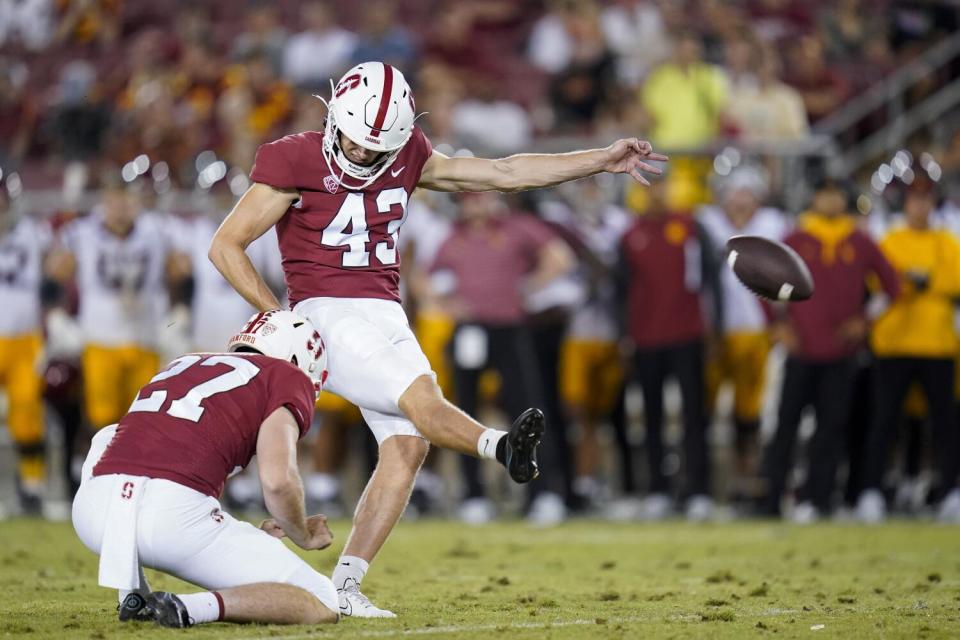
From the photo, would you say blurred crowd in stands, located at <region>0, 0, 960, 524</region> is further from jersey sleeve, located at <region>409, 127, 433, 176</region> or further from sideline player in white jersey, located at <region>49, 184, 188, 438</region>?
jersey sleeve, located at <region>409, 127, 433, 176</region>

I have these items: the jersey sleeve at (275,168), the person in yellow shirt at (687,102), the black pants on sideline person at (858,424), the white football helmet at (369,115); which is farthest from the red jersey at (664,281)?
the jersey sleeve at (275,168)

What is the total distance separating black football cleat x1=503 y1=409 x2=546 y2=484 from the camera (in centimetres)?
506

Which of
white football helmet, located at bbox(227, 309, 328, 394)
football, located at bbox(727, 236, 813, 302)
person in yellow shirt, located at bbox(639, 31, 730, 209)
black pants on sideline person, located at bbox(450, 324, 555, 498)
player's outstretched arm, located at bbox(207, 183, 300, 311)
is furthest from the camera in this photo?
person in yellow shirt, located at bbox(639, 31, 730, 209)

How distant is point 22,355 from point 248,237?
205 inches

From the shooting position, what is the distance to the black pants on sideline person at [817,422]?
996 cm

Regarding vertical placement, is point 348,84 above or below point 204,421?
above

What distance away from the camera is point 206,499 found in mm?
4863

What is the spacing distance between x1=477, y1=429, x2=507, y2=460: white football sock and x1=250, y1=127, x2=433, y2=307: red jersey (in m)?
0.86

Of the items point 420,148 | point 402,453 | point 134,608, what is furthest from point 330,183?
point 134,608

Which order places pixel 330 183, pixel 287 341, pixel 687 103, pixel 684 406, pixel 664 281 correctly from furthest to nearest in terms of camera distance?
pixel 687 103, pixel 664 281, pixel 684 406, pixel 330 183, pixel 287 341

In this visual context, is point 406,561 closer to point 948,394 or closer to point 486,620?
point 486,620

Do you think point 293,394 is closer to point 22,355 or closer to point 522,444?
point 522,444

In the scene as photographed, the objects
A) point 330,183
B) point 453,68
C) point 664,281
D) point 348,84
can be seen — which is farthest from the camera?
point 453,68

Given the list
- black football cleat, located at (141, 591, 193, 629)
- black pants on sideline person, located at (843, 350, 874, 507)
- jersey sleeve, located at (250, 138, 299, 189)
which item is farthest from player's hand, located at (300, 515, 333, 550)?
black pants on sideline person, located at (843, 350, 874, 507)
